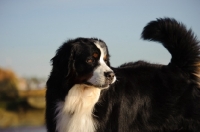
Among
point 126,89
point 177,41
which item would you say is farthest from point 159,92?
point 177,41

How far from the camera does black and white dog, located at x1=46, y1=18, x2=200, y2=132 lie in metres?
4.38

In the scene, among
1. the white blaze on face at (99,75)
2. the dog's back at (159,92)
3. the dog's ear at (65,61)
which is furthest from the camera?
the dog's back at (159,92)

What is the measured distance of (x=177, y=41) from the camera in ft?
17.7

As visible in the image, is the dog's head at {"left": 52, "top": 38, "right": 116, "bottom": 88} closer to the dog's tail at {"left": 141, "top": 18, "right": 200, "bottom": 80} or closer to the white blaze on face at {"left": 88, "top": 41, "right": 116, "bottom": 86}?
the white blaze on face at {"left": 88, "top": 41, "right": 116, "bottom": 86}

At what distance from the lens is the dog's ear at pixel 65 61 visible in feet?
14.3

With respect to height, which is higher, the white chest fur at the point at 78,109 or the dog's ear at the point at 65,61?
the dog's ear at the point at 65,61

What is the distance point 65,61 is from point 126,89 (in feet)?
3.06

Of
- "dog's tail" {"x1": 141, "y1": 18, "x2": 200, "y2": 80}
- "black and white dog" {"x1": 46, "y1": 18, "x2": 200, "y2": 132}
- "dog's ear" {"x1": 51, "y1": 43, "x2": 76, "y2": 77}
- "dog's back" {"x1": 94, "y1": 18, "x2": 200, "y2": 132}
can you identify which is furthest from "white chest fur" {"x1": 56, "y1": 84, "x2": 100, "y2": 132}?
"dog's tail" {"x1": 141, "y1": 18, "x2": 200, "y2": 80}

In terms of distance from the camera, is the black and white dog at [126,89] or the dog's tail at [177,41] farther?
the dog's tail at [177,41]

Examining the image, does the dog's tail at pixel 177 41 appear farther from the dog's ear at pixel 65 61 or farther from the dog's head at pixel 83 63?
the dog's ear at pixel 65 61

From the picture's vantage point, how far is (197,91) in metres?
5.20

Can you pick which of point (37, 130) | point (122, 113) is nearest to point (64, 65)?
point (122, 113)

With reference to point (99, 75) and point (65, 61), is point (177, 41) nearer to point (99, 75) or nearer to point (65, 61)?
point (99, 75)

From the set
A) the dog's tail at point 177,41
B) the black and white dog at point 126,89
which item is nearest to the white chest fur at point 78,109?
the black and white dog at point 126,89
